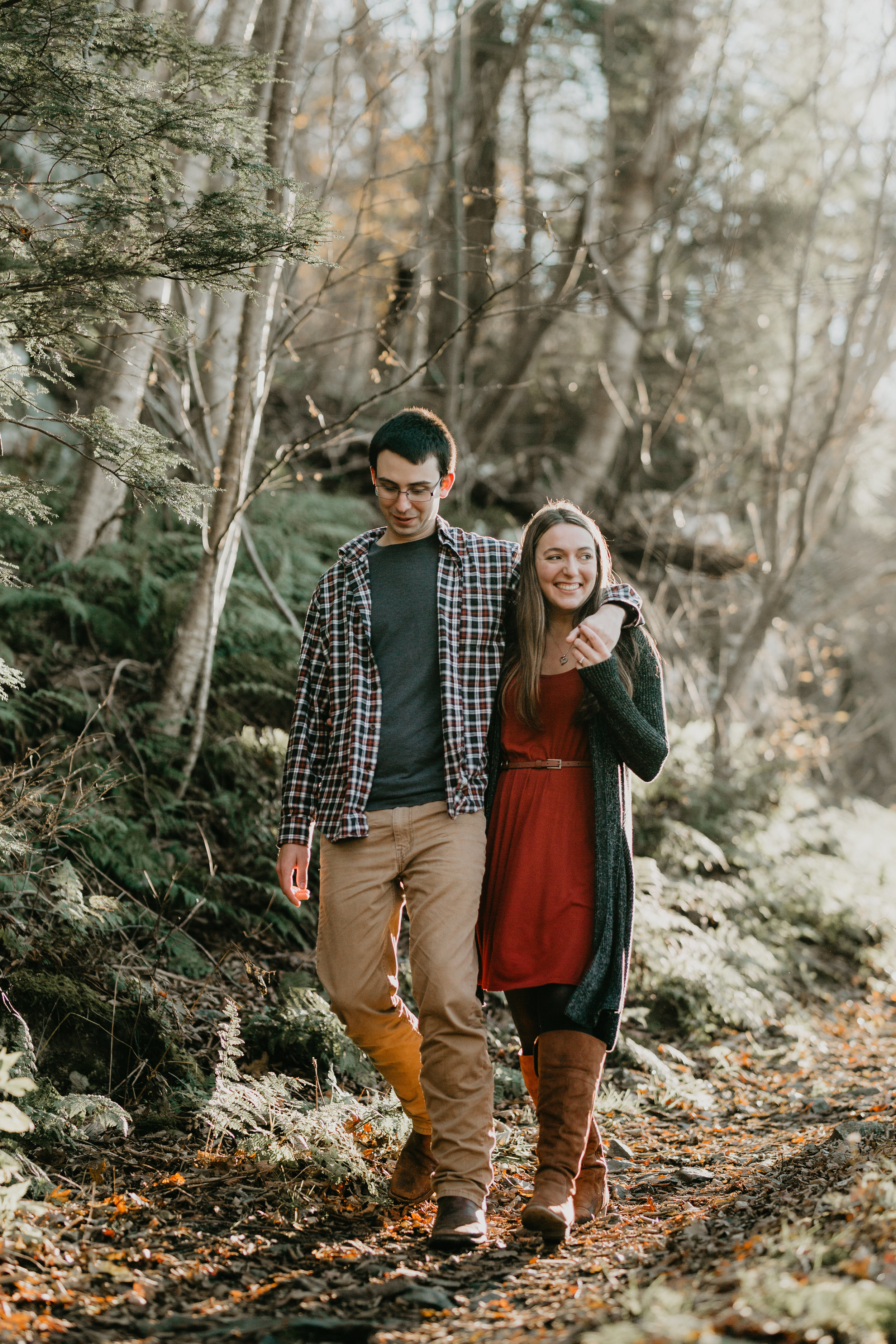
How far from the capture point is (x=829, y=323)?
43.3 ft

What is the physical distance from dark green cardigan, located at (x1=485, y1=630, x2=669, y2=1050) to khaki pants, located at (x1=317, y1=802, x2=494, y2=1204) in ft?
0.95

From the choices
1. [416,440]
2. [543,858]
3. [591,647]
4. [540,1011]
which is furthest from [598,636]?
[540,1011]

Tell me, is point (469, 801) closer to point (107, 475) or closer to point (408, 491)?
point (408, 491)

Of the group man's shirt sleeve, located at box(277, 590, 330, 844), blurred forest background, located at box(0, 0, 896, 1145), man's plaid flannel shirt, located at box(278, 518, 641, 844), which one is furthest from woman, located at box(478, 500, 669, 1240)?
blurred forest background, located at box(0, 0, 896, 1145)

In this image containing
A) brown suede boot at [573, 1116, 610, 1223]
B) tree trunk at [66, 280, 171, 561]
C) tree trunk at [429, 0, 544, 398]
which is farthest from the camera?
tree trunk at [429, 0, 544, 398]

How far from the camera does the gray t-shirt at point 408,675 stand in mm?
3572

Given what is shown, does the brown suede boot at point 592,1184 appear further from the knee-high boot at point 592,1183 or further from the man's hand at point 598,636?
the man's hand at point 598,636

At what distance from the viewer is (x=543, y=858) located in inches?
141

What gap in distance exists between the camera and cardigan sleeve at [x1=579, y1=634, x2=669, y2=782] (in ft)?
11.4

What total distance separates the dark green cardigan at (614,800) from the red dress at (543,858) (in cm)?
5

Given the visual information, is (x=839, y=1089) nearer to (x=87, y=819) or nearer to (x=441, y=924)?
(x=441, y=924)

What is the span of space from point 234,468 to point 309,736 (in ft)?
7.44

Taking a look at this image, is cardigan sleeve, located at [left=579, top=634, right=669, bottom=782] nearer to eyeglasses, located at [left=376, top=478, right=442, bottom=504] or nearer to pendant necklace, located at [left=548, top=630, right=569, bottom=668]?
pendant necklace, located at [left=548, top=630, right=569, bottom=668]

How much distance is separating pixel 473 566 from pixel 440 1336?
2315 millimetres
